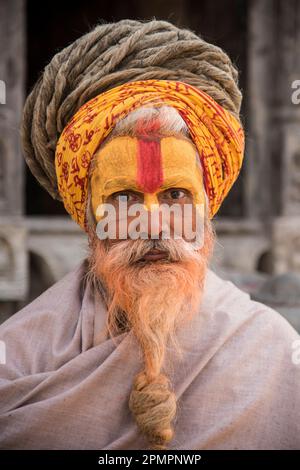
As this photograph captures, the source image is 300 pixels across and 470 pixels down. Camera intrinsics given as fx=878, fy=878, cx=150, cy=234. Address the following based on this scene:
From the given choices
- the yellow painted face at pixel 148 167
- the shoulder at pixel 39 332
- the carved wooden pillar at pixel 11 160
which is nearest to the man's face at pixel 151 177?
the yellow painted face at pixel 148 167

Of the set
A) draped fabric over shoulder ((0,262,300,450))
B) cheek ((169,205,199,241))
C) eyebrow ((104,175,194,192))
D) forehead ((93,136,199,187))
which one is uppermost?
forehead ((93,136,199,187))

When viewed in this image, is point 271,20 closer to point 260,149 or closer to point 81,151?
point 260,149

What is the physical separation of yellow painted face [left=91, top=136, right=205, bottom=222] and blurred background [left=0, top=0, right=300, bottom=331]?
3658 millimetres

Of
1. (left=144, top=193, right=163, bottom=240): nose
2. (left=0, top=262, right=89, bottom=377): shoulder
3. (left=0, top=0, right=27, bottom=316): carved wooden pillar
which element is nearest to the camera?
(left=144, top=193, right=163, bottom=240): nose

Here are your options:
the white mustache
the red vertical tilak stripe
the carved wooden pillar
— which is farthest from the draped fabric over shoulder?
the carved wooden pillar

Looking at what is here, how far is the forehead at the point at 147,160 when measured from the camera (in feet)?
8.52

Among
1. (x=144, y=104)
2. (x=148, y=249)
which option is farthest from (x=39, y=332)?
(x=144, y=104)

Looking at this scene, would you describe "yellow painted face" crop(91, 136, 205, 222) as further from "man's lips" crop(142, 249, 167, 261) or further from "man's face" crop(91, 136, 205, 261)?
"man's lips" crop(142, 249, 167, 261)

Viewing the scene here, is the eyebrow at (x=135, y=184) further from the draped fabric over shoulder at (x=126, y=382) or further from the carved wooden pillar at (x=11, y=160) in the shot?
the carved wooden pillar at (x=11, y=160)

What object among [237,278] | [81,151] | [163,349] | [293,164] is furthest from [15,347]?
[293,164]

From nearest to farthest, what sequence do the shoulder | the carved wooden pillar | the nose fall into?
the nose < the shoulder < the carved wooden pillar

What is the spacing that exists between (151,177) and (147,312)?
411mm

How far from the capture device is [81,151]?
2707 mm

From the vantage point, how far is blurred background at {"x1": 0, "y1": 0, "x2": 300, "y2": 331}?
6234 millimetres
